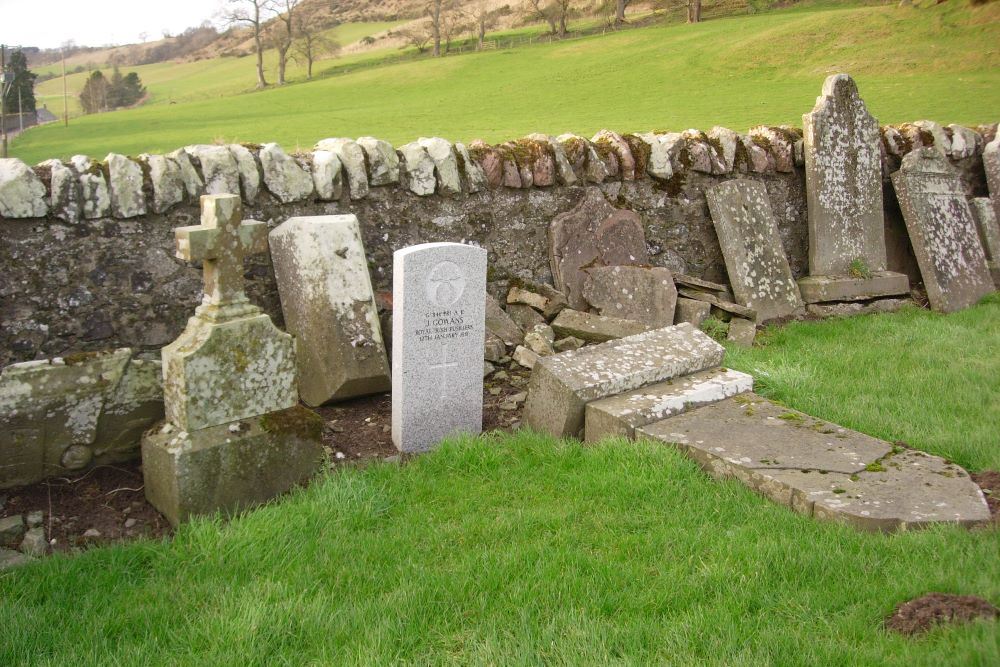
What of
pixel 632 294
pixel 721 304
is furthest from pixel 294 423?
pixel 721 304

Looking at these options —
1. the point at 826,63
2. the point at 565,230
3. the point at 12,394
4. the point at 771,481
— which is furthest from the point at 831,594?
the point at 826,63

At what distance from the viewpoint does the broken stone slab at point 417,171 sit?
703 cm

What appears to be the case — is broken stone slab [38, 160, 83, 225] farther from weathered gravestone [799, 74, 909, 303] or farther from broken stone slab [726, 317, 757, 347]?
weathered gravestone [799, 74, 909, 303]

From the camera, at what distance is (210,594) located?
3.52 meters

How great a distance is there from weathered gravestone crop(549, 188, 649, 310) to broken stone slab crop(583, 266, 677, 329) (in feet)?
0.46

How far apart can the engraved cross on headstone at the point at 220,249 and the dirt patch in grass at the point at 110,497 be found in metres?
1.21

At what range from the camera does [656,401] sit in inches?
208

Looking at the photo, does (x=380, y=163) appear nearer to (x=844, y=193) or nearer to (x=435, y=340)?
(x=435, y=340)

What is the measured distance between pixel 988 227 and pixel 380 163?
25.5ft

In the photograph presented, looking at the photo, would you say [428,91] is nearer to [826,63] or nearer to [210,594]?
[826,63]

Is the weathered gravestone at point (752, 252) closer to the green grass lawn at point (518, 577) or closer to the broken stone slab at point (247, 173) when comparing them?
the green grass lawn at point (518, 577)

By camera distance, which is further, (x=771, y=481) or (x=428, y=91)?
(x=428, y=91)

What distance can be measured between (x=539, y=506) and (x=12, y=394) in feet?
10.1

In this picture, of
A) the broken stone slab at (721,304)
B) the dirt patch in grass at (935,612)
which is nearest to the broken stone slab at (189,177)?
the broken stone slab at (721,304)
